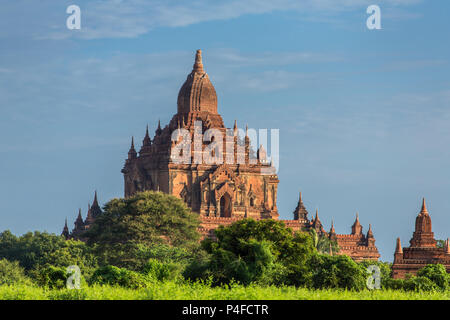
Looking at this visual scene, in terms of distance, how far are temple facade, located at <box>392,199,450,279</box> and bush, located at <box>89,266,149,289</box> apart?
66.8ft

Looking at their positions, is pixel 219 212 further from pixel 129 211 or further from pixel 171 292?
pixel 171 292

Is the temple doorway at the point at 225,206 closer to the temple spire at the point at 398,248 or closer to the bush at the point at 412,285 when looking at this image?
the temple spire at the point at 398,248

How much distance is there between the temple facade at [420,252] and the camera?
73.2 meters

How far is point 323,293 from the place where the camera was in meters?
46.6

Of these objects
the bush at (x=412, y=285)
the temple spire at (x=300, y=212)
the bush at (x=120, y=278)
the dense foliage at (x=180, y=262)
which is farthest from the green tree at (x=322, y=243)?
the bush at (x=120, y=278)

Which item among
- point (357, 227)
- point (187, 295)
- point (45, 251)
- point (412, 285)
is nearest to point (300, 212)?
point (357, 227)

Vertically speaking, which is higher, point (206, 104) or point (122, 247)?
point (206, 104)

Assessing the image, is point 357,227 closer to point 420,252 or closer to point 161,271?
point 420,252

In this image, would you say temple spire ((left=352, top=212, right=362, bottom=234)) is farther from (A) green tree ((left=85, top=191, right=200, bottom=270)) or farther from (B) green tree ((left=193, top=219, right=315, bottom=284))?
(B) green tree ((left=193, top=219, right=315, bottom=284))

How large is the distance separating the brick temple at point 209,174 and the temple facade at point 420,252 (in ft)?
58.2

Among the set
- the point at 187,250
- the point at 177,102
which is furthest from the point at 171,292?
the point at 177,102

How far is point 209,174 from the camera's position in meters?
96.9
